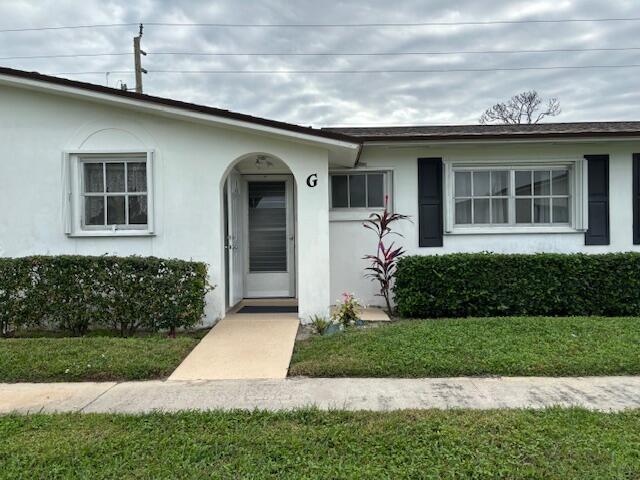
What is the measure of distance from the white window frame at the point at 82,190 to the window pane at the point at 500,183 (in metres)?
6.11

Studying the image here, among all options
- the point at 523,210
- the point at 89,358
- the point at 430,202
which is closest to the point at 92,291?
the point at 89,358

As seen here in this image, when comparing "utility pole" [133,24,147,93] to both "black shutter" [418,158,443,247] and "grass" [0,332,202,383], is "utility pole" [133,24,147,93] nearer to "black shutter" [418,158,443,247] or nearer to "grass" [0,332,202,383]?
"black shutter" [418,158,443,247]

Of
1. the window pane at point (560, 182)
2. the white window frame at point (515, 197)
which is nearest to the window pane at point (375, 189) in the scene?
the white window frame at point (515, 197)

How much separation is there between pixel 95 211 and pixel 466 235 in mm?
6451

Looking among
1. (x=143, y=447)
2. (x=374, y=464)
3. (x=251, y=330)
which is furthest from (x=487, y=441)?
(x=251, y=330)

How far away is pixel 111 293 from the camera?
6.10m

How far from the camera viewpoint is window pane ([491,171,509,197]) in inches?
328

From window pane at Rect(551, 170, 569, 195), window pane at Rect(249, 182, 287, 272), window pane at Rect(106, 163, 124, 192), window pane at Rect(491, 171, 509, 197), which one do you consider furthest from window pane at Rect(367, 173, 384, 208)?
window pane at Rect(106, 163, 124, 192)

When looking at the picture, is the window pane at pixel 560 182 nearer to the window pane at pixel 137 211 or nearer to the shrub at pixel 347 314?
Answer: the shrub at pixel 347 314

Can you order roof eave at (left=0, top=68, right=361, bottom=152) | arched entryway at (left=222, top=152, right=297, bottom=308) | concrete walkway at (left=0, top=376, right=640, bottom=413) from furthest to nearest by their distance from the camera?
arched entryway at (left=222, top=152, right=297, bottom=308)
roof eave at (left=0, top=68, right=361, bottom=152)
concrete walkway at (left=0, top=376, right=640, bottom=413)

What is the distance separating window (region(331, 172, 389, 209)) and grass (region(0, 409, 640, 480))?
5259 mm

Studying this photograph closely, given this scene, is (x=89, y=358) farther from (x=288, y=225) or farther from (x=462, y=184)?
(x=462, y=184)

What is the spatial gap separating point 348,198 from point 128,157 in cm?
392

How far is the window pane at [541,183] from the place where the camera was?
8.32m
